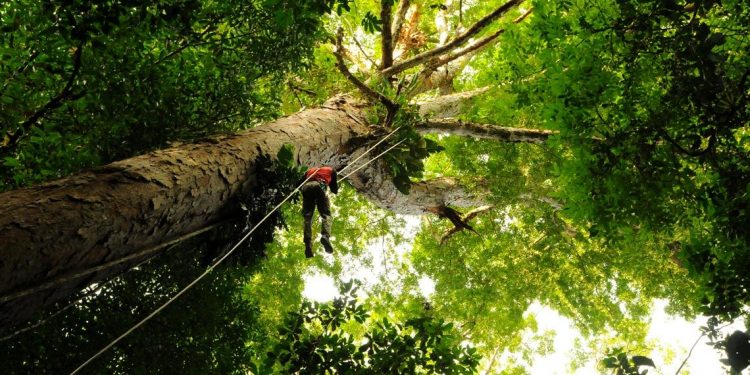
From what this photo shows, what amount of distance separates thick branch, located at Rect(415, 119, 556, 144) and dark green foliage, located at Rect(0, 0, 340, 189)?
282 centimetres

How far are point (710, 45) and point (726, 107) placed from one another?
61cm

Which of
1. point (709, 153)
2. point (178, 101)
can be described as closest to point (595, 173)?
point (709, 153)

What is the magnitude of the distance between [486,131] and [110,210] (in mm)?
5126

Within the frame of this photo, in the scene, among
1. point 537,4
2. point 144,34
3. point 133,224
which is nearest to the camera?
point 133,224

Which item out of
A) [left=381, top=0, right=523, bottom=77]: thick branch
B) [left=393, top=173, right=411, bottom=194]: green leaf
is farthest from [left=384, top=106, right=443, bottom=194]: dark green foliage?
[left=381, top=0, right=523, bottom=77]: thick branch

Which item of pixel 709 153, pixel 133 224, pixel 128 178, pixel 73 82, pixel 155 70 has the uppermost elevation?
pixel 709 153

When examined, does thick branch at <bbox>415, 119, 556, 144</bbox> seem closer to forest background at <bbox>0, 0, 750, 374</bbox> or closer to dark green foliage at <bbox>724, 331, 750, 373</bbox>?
forest background at <bbox>0, 0, 750, 374</bbox>

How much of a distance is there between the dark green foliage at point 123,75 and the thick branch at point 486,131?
9.26ft

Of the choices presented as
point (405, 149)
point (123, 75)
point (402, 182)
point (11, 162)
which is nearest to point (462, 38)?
point (405, 149)

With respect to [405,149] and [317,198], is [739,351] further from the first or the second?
[405,149]

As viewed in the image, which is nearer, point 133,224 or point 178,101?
point 133,224

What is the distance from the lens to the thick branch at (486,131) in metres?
6.09

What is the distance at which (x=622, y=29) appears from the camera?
3156 millimetres

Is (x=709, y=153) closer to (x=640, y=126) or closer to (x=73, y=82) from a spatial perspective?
(x=640, y=126)
